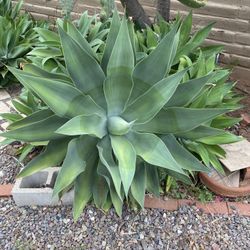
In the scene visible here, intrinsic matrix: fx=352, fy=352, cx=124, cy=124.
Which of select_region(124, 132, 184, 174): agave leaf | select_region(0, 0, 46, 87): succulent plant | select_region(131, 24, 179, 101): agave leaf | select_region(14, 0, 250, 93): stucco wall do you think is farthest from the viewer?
select_region(0, 0, 46, 87): succulent plant

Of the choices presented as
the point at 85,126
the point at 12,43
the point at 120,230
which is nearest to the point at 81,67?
the point at 85,126

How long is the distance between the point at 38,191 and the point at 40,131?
63cm

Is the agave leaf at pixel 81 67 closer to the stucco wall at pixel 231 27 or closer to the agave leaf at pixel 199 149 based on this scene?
the agave leaf at pixel 199 149

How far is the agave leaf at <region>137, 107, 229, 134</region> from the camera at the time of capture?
1.56m

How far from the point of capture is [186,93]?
169cm

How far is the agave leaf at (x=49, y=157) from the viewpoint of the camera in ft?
5.58

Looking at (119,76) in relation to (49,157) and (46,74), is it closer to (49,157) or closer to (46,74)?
(46,74)

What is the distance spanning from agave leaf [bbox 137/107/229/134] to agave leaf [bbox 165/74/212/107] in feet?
0.32

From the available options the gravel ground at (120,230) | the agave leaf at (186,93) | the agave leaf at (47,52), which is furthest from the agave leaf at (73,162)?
the agave leaf at (47,52)

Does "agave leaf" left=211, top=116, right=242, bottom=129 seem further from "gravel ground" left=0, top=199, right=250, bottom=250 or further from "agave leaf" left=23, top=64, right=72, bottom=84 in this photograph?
"agave leaf" left=23, top=64, right=72, bottom=84

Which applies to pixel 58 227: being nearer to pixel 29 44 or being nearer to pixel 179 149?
pixel 179 149

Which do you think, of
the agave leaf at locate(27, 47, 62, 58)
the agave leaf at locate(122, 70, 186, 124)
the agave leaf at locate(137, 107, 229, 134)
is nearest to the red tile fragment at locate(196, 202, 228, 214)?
the agave leaf at locate(137, 107, 229, 134)

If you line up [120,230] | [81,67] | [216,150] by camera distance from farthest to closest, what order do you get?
[216,150] < [120,230] < [81,67]

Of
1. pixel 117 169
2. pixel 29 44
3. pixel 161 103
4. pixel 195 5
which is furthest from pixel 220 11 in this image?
pixel 117 169
